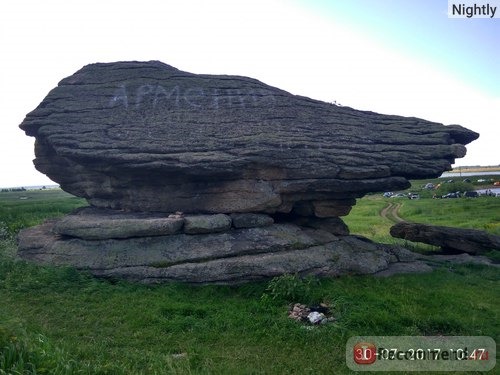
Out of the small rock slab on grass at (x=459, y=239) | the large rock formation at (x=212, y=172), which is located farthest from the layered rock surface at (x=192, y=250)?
the small rock slab on grass at (x=459, y=239)

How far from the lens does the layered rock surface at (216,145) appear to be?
1627 cm

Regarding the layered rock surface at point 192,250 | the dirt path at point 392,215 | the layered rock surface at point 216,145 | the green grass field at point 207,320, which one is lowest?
the dirt path at point 392,215

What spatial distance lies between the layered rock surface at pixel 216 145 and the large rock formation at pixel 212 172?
0.06 m

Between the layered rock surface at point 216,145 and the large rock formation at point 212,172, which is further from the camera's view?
the layered rock surface at point 216,145

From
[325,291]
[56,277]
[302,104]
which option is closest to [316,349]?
[325,291]

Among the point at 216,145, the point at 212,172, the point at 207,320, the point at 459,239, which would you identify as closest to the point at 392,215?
the point at 459,239

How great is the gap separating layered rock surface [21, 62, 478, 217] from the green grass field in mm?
4571

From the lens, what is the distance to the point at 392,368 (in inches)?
344

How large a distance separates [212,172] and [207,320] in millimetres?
6673

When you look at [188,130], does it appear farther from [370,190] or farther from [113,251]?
[370,190]

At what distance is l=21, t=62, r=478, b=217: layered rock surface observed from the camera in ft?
53.4

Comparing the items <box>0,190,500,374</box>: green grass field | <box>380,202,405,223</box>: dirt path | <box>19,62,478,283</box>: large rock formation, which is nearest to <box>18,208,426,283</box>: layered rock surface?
<box>19,62,478,283</box>: large rock formation

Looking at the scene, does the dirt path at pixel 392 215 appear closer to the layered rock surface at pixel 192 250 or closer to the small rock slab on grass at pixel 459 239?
the small rock slab on grass at pixel 459 239

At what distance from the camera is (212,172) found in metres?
15.9
